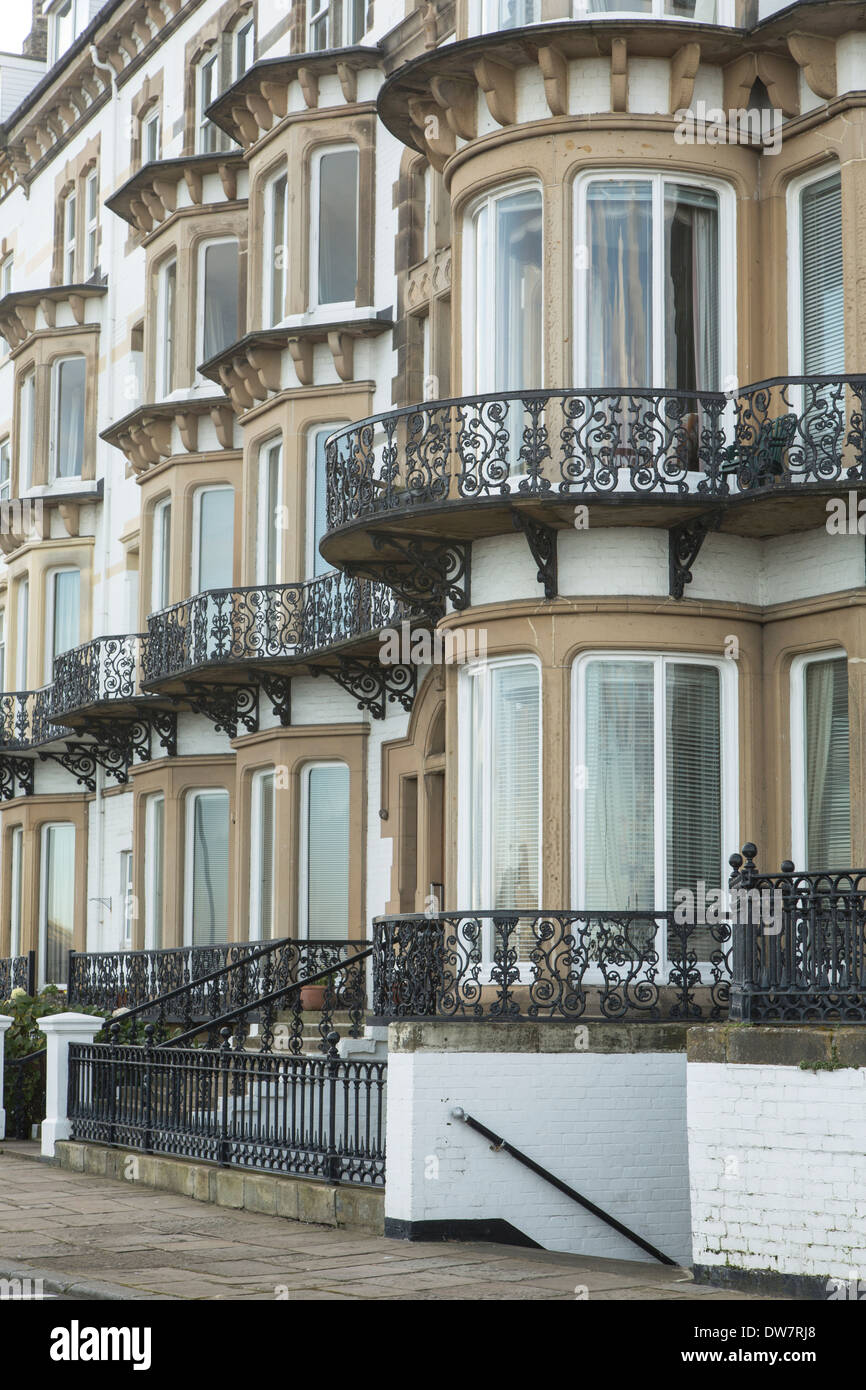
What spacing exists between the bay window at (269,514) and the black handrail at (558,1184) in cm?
1138

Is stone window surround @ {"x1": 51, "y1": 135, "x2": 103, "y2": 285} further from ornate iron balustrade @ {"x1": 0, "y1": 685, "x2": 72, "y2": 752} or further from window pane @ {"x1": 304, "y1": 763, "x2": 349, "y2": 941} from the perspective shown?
window pane @ {"x1": 304, "y1": 763, "x2": 349, "y2": 941}

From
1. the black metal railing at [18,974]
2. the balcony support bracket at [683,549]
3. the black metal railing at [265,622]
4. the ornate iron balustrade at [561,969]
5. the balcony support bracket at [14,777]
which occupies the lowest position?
the black metal railing at [18,974]

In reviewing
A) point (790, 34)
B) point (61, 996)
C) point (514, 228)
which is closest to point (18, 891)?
point (61, 996)

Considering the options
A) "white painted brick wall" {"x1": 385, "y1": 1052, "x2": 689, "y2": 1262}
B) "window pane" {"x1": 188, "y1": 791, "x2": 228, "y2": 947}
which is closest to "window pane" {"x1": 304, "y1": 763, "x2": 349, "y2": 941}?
"window pane" {"x1": 188, "y1": 791, "x2": 228, "y2": 947}

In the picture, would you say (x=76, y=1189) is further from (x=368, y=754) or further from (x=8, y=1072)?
(x=368, y=754)

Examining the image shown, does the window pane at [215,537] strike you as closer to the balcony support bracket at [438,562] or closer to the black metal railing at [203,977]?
the black metal railing at [203,977]

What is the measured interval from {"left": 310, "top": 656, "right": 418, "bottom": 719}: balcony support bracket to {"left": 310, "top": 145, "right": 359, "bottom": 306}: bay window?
4.75 metres

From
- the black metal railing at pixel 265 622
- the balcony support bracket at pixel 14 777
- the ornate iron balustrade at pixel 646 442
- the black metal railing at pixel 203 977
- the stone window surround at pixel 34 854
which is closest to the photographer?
the ornate iron balustrade at pixel 646 442

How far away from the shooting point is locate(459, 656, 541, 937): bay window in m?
16.9

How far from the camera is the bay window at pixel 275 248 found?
995 inches

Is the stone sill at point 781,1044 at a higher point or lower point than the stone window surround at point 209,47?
lower

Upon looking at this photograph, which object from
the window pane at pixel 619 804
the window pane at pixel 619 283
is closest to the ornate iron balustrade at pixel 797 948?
the window pane at pixel 619 804

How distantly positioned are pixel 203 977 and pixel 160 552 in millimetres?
8694

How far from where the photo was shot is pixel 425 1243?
14539 millimetres
